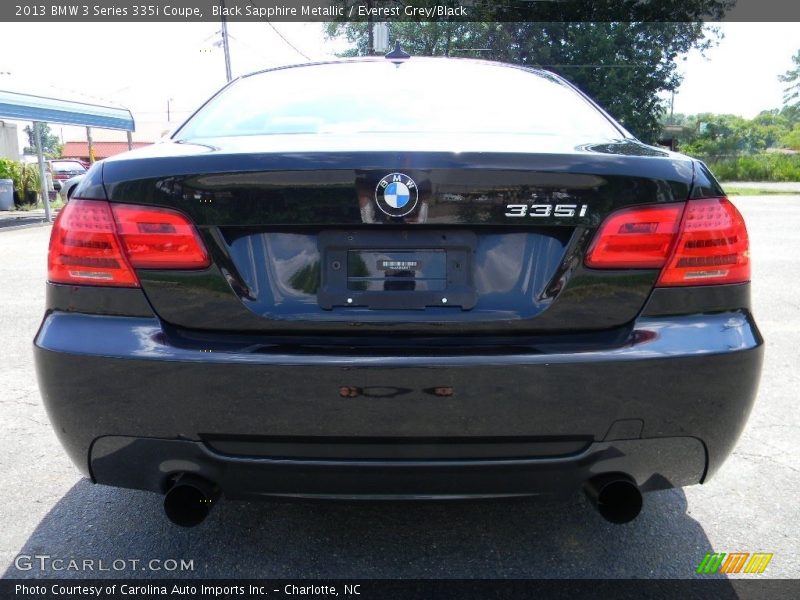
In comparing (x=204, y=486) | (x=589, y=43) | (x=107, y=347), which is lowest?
(x=204, y=486)

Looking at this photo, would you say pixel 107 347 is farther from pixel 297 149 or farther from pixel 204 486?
pixel 297 149

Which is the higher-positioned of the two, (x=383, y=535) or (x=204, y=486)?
(x=204, y=486)

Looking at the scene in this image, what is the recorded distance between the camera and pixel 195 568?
218cm

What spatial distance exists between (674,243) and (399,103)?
1146 mm

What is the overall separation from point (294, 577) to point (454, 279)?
109 centimetres

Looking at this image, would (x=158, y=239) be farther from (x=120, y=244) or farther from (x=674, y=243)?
(x=674, y=243)

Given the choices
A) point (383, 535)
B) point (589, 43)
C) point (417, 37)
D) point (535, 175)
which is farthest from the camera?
point (417, 37)

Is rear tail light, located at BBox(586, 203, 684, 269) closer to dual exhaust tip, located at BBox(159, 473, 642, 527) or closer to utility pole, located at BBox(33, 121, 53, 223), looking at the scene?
dual exhaust tip, located at BBox(159, 473, 642, 527)

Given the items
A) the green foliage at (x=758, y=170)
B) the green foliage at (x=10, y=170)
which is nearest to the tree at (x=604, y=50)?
the green foliage at (x=758, y=170)

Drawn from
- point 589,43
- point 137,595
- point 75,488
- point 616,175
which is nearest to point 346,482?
point 137,595

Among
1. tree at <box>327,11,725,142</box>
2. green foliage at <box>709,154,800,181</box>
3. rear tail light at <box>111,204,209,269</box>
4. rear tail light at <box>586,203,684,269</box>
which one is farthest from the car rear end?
green foliage at <box>709,154,800,181</box>

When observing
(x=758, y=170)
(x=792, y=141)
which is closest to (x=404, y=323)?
(x=758, y=170)

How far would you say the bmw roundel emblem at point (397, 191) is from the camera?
1.71 meters

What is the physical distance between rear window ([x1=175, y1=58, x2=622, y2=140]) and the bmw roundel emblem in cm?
41
